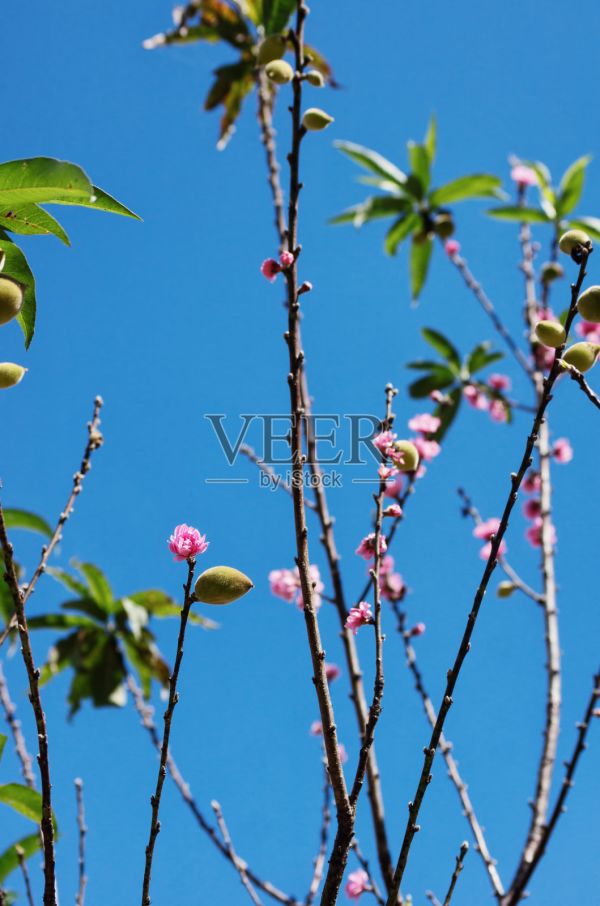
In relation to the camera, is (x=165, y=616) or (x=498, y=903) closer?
(x=498, y=903)

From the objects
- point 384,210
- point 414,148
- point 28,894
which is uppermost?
point 414,148

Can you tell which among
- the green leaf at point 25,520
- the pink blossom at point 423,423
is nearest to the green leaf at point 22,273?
the pink blossom at point 423,423

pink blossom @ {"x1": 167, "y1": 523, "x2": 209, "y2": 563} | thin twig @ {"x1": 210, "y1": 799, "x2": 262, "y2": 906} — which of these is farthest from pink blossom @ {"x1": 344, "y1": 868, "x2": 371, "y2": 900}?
pink blossom @ {"x1": 167, "y1": 523, "x2": 209, "y2": 563}

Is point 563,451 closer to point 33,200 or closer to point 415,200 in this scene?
point 415,200

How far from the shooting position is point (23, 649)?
72cm

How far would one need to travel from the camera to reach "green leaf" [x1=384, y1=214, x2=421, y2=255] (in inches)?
133

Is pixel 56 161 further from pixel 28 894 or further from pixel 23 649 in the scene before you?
pixel 28 894

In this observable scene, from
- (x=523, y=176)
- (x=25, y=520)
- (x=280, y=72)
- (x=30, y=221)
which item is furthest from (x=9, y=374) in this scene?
(x=523, y=176)

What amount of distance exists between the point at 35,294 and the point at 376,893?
3.80 ft

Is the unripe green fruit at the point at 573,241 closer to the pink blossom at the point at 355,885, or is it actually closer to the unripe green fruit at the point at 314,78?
the unripe green fruit at the point at 314,78

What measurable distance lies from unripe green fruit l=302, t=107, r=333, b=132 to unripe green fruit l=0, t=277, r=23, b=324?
76 cm

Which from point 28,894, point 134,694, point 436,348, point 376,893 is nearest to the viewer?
point 28,894

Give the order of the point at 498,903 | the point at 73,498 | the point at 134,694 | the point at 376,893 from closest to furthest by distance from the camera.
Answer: the point at 73,498 < the point at 376,893 < the point at 498,903 < the point at 134,694

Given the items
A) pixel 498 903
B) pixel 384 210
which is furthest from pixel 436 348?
pixel 498 903
